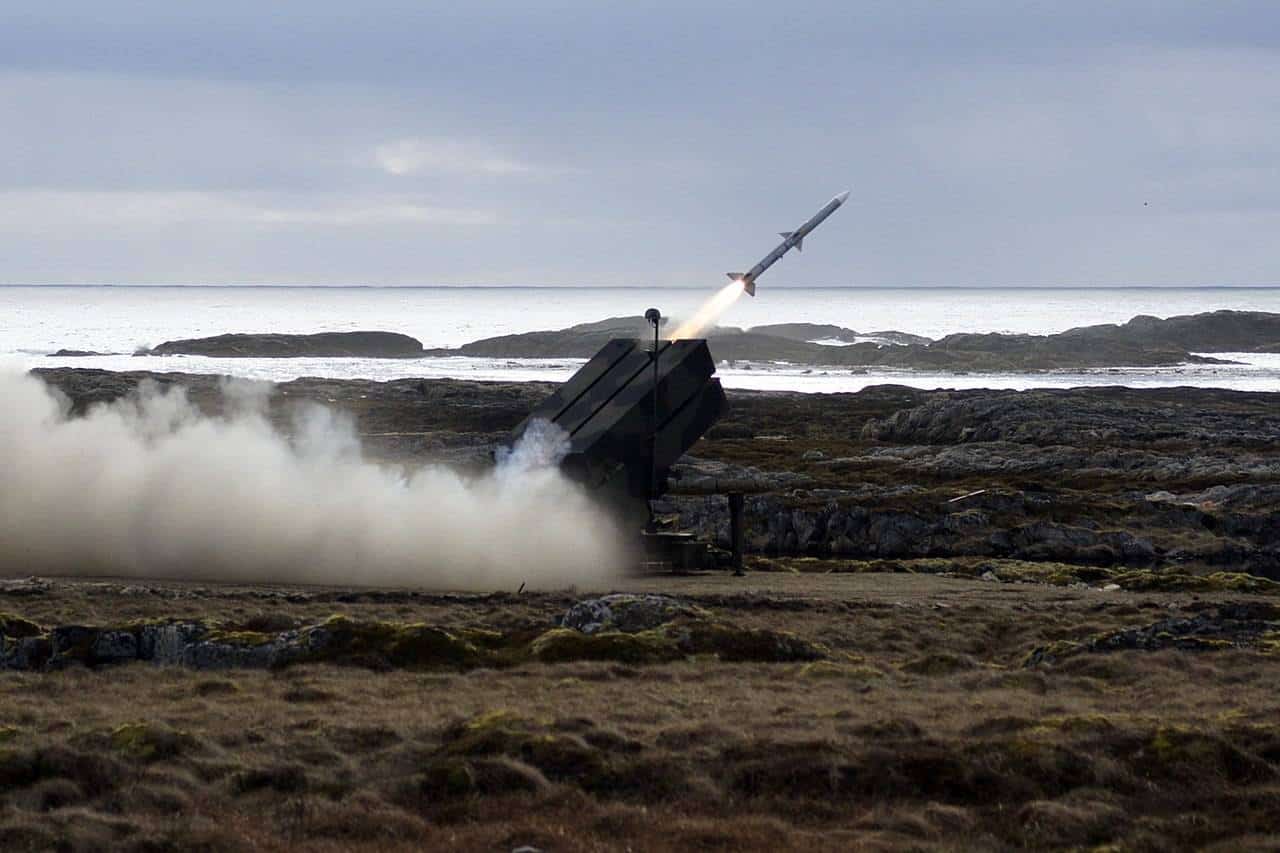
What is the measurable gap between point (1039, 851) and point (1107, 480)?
52247 mm

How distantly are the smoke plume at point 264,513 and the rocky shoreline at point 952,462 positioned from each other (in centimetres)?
314

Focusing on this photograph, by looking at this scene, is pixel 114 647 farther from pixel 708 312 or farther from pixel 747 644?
pixel 708 312

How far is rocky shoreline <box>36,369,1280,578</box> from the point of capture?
5616 cm

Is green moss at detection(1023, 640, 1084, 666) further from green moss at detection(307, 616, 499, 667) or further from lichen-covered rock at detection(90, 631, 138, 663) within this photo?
lichen-covered rock at detection(90, 631, 138, 663)

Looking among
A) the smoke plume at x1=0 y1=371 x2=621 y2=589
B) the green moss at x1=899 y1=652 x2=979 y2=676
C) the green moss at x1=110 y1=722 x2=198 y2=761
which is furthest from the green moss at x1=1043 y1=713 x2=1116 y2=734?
the smoke plume at x1=0 y1=371 x2=621 y2=589

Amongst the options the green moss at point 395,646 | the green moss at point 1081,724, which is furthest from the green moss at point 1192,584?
the green moss at point 395,646

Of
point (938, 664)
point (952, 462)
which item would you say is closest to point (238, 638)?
point (938, 664)

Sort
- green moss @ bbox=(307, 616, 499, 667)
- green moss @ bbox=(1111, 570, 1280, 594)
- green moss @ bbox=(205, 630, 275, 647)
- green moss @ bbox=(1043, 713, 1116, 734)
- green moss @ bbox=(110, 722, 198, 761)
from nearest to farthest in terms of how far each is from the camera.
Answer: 1. green moss @ bbox=(110, 722, 198, 761)
2. green moss @ bbox=(1043, 713, 1116, 734)
3. green moss @ bbox=(307, 616, 499, 667)
4. green moss @ bbox=(205, 630, 275, 647)
5. green moss @ bbox=(1111, 570, 1280, 594)

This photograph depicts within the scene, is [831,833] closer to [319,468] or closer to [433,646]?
[433,646]

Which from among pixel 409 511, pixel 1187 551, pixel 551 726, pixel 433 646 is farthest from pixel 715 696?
pixel 1187 551

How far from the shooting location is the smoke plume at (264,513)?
41031 millimetres

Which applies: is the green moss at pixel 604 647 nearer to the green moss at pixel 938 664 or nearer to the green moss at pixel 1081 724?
the green moss at pixel 938 664

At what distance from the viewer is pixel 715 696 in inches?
1059

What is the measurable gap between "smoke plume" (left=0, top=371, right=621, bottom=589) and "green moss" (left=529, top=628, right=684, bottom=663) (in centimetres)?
912
